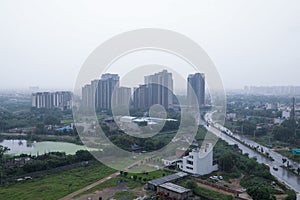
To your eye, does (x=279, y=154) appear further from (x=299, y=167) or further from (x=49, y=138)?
(x=49, y=138)

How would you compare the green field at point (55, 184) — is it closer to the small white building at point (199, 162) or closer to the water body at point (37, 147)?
the small white building at point (199, 162)

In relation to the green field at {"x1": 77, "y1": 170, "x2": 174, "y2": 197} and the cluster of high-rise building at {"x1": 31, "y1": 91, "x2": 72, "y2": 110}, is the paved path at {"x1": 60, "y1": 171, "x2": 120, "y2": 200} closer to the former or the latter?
the green field at {"x1": 77, "y1": 170, "x2": 174, "y2": 197}

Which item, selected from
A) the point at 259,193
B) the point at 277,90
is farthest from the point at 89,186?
the point at 277,90

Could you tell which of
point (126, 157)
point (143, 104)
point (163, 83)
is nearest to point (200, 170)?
point (126, 157)

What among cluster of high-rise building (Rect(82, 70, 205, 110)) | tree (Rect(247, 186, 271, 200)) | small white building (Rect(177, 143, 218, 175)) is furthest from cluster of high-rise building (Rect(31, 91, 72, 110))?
tree (Rect(247, 186, 271, 200))

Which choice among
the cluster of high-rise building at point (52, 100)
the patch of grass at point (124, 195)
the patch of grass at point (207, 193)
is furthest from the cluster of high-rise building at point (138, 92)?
Result: the patch of grass at point (124, 195)

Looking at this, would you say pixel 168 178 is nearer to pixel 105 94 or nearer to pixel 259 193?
pixel 259 193
